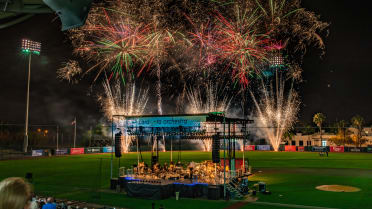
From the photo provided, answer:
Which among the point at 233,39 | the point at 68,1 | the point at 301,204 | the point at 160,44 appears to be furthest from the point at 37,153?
the point at 68,1

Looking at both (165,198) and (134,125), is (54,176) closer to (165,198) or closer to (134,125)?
(134,125)

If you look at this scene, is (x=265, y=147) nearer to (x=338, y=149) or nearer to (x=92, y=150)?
(x=338, y=149)

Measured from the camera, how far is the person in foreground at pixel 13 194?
7.68 ft

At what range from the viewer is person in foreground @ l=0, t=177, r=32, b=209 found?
234 cm

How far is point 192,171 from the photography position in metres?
22.5

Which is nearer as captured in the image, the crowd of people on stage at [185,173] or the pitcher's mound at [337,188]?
the crowd of people on stage at [185,173]

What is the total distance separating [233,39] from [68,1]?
31265mm

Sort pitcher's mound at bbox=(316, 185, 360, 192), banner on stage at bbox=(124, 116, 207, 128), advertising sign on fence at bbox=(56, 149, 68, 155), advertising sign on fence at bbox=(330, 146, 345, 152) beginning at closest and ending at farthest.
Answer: banner on stage at bbox=(124, 116, 207, 128), pitcher's mound at bbox=(316, 185, 360, 192), advertising sign on fence at bbox=(56, 149, 68, 155), advertising sign on fence at bbox=(330, 146, 345, 152)

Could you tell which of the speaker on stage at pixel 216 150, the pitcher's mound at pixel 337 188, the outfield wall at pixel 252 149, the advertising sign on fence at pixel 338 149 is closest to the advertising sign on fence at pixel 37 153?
the outfield wall at pixel 252 149

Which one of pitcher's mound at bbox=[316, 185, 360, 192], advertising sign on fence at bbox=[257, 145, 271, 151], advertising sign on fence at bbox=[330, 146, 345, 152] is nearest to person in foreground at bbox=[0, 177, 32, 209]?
pitcher's mound at bbox=[316, 185, 360, 192]

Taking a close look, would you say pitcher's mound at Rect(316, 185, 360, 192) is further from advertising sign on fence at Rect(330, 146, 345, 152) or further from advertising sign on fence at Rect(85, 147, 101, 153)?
advertising sign on fence at Rect(85, 147, 101, 153)

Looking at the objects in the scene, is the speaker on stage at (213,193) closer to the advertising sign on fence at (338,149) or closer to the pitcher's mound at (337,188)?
the pitcher's mound at (337,188)

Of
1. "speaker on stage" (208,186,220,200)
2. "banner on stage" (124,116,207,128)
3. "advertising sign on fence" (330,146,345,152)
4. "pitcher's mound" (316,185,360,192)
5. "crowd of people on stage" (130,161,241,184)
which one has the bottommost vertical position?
"pitcher's mound" (316,185,360,192)

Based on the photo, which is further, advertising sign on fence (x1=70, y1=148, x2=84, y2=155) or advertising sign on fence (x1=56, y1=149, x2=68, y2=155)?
advertising sign on fence (x1=70, y1=148, x2=84, y2=155)
